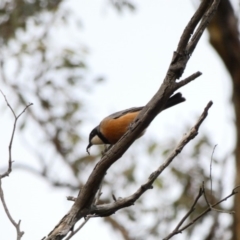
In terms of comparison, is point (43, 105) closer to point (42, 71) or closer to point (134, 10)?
point (42, 71)

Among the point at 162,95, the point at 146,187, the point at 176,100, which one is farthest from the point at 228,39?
the point at 162,95

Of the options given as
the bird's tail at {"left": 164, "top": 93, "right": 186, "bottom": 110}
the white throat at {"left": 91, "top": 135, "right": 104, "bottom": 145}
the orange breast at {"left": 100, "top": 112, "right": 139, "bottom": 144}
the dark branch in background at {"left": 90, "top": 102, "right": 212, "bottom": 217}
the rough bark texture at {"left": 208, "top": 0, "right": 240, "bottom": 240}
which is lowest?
the dark branch in background at {"left": 90, "top": 102, "right": 212, "bottom": 217}

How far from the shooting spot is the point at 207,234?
23.1ft

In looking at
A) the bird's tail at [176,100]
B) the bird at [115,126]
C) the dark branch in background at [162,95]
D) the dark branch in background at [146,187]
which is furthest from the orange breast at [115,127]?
the dark branch in background at [162,95]

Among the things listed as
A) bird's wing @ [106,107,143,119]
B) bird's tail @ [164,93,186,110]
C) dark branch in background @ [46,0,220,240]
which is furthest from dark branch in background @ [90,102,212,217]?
bird's wing @ [106,107,143,119]

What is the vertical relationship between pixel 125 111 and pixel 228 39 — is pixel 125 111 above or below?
below

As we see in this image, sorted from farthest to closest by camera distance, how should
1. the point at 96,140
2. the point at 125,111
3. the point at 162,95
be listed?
the point at 96,140
the point at 125,111
the point at 162,95

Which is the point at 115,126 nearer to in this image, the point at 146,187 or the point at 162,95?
the point at 146,187

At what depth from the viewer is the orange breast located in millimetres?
4301

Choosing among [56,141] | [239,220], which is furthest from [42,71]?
[239,220]

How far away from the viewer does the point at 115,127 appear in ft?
14.6

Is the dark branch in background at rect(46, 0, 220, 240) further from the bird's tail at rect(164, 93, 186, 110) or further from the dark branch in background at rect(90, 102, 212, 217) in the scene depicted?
the bird's tail at rect(164, 93, 186, 110)

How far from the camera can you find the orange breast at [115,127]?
14.1ft

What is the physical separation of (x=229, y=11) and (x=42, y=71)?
2.79 meters
